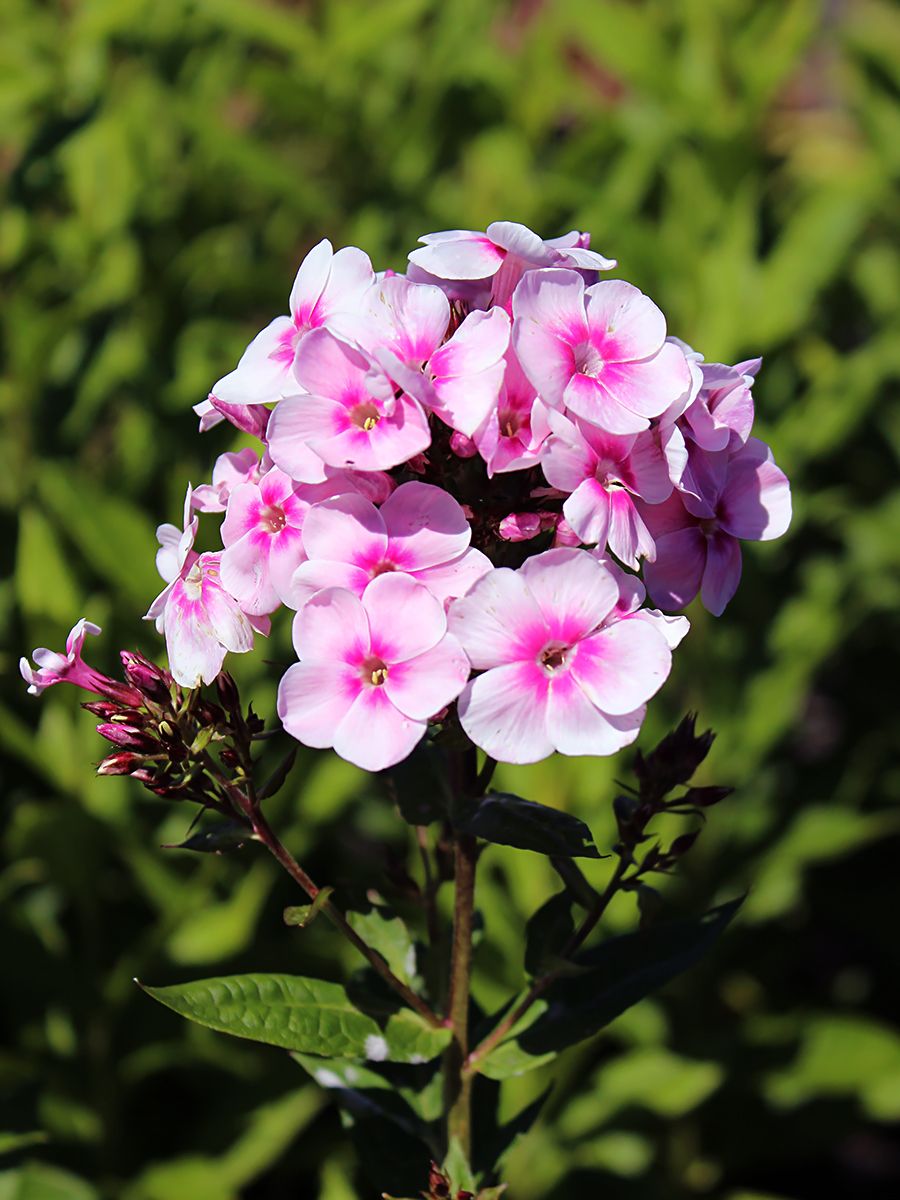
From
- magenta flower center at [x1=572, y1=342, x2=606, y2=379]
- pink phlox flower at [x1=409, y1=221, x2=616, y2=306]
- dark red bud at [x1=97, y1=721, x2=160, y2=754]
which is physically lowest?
dark red bud at [x1=97, y1=721, x2=160, y2=754]

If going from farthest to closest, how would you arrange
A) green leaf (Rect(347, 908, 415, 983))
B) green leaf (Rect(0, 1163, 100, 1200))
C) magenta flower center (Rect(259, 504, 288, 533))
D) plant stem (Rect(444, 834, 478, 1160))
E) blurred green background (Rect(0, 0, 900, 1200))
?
1. blurred green background (Rect(0, 0, 900, 1200))
2. green leaf (Rect(0, 1163, 100, 1200))
3. green leaf (Rect(347, 908, 415, 983))
4. plant stem (Rect(444, 834, 478, 1160))
5. magenta flower center (Rect(259, 504, 288, 533))

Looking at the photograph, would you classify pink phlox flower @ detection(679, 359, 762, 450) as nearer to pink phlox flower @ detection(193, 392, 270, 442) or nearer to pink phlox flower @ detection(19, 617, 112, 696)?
pink phlox flower @ detection(193, 392, 270, 442)

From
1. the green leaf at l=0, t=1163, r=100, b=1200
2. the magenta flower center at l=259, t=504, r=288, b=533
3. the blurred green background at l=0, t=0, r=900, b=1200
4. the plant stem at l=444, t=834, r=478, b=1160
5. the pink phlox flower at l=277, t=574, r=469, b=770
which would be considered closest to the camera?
the pink phlox flower at l=277, t=574, r=469, b=770

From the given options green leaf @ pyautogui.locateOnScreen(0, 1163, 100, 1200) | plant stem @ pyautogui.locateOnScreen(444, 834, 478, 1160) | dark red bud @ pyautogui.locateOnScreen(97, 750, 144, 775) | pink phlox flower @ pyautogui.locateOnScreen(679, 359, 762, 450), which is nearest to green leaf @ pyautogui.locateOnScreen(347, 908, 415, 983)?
plant stem @ pyautogui.locateOnScreen(444, 834, 478, 1160)

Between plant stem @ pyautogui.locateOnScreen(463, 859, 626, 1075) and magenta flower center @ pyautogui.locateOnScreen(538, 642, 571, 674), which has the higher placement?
magenta flower center @ pyautogui.locateOnScreen(538, 642, 571, 674)


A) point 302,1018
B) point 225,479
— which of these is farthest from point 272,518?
point 302,1018

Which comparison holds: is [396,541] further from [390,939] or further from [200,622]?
[390,939]
